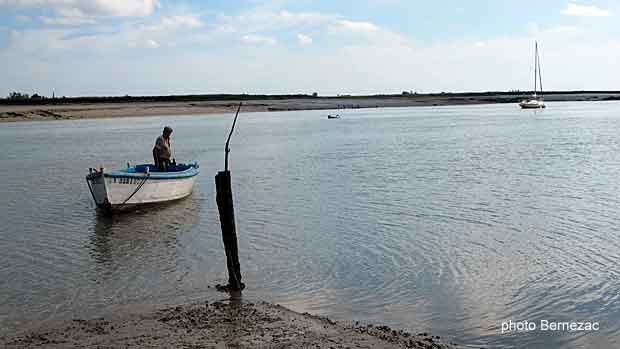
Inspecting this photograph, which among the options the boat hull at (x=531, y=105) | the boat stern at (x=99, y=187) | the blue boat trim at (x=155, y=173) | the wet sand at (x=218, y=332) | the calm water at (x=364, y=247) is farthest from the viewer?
the boat hull at (x=531, y=105)

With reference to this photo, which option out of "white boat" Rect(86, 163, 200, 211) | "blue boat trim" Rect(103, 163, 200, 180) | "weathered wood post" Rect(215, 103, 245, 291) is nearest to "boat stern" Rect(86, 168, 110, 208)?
"white boat" Rect(86, 163, 200, 211)

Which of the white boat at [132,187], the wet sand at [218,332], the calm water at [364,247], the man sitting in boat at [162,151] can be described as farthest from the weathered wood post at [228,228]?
the man sitting in boat at [162,151]

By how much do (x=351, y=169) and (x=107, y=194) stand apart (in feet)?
30.3

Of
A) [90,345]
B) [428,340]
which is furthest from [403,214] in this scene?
[90,345]

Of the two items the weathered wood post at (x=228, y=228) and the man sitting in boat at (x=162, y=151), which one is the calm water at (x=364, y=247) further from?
the man sitting in boat at (x=162, y=151)

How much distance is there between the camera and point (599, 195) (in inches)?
580

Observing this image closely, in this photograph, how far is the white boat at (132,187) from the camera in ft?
45.5

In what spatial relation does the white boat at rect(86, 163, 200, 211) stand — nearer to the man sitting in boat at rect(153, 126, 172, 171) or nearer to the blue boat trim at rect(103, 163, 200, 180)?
the blue boat trim at rect(103, 163, 200, 180)

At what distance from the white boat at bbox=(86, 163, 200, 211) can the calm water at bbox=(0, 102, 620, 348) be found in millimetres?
332

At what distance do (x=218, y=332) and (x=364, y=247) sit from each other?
14.5ft

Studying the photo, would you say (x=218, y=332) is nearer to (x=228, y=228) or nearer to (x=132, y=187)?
(x=228, y=228)

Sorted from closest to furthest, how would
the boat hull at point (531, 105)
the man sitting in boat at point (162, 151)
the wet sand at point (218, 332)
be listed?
the wet sand at point (218, 332)
the man sitting in boat at point (162, 151)
the boat hull at point (531, 105)

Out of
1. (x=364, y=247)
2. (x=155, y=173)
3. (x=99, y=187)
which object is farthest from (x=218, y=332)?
(x=155, y=173)

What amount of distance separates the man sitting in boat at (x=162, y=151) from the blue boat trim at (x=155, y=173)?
243 millimetres
